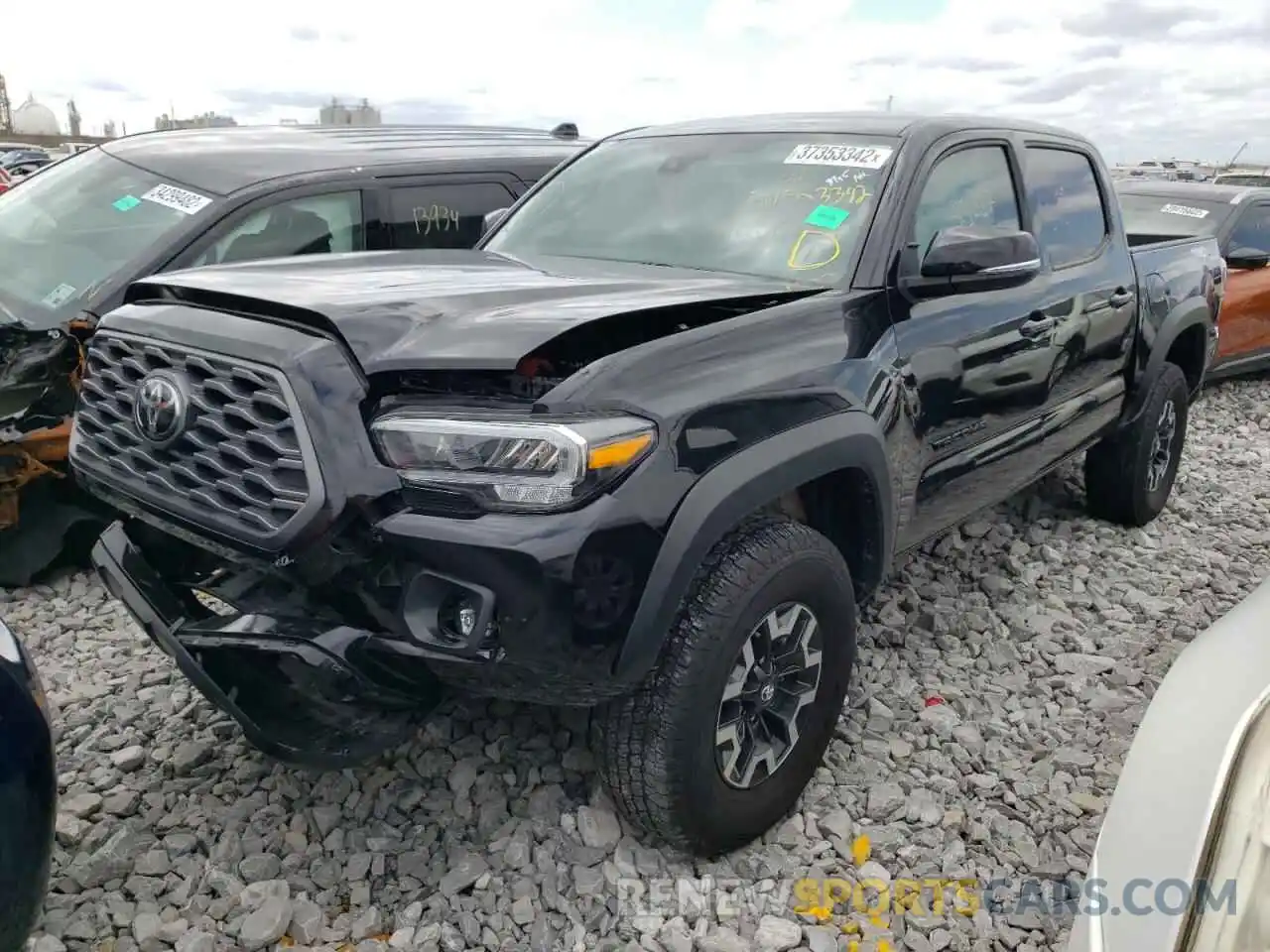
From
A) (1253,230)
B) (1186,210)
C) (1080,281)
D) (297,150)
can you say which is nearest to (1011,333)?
(1080,281)

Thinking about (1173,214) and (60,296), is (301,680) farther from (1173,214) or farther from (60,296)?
(1173,214)

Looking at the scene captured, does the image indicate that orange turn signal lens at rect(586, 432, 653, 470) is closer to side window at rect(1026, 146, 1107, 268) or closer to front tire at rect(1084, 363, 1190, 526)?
side window at rect(1026, 146, 1107, 268)

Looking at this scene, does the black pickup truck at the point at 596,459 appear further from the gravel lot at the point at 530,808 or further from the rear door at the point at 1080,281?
the rear door at the point at 1080,281

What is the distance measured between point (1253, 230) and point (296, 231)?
7.17 m

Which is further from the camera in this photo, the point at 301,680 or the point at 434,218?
the point at 434,218

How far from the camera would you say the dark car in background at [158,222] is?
12.3ft

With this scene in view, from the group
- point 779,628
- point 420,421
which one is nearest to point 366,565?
point 420,421

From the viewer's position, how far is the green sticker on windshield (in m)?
3.02

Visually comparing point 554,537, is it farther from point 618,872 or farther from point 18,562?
point 18,562

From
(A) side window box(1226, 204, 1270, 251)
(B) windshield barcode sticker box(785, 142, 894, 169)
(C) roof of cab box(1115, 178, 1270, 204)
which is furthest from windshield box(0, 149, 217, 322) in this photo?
(A) side window box(1226, 204, 1270, 251)

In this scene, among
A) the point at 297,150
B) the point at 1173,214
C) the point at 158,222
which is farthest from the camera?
the point at 1173,214

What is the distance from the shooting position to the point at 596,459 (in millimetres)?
2002

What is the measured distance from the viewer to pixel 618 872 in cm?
A: 252

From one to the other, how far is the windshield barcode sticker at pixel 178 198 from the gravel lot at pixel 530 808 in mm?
1565
